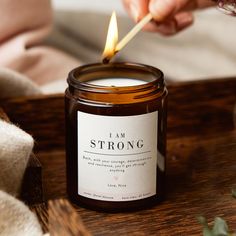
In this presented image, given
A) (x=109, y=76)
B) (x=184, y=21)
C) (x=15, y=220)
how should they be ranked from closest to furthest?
(x=15, y=220) → (x=109, y=76) → (x=184, y=21)

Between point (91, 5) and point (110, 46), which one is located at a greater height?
point (110, 46)

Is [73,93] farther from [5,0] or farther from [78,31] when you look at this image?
[78,31]

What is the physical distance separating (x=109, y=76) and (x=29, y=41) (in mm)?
242

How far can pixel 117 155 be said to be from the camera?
46cm

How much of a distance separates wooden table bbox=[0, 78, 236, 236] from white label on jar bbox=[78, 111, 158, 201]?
0.02 m

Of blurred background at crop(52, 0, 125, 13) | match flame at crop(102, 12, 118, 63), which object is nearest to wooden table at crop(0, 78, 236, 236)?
match flame at crop(102, 12, 118, 63)

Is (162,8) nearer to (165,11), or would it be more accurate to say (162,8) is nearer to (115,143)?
(165,11)

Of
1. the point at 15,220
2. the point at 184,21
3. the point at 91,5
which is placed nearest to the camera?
the point at 15,220

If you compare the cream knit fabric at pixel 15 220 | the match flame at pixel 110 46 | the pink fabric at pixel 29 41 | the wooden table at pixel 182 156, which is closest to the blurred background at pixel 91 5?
the pink fabric at pixel 29 41

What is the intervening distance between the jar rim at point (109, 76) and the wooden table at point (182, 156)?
0.09 metres

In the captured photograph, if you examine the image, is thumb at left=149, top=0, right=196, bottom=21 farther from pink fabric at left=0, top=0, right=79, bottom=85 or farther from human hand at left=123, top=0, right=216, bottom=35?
pink fabric at left=0, top=0, right=79, bottom=85

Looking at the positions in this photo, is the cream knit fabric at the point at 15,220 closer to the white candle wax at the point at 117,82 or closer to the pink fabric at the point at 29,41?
the white candle wax at the point at 117,82

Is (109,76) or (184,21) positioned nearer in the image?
(109,76)

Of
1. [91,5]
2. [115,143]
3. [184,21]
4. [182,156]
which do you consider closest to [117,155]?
[115,143]
